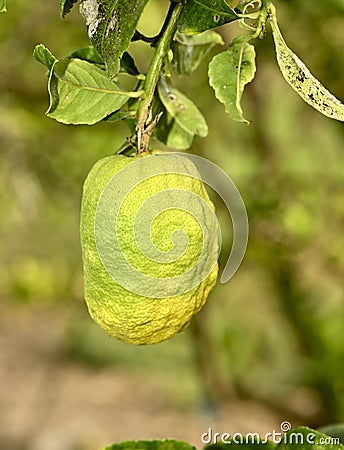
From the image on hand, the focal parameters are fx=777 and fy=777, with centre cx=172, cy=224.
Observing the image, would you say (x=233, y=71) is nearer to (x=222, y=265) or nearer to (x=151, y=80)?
(x=151, y=80)

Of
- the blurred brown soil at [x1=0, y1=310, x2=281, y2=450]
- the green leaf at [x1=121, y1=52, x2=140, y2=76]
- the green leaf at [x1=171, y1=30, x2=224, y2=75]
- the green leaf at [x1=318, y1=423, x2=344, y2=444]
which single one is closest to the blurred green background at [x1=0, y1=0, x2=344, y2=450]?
the blurred brown soil at [x1=0, y1=310, x2=281, y2=450]

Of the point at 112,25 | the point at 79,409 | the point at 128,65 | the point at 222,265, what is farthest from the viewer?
the point at 79,409

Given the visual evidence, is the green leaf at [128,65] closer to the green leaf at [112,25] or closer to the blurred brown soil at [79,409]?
the green leaf at [112,25]

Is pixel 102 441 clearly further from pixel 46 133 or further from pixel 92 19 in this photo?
pixel 92 19

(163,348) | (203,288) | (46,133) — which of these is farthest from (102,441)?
(203,288)

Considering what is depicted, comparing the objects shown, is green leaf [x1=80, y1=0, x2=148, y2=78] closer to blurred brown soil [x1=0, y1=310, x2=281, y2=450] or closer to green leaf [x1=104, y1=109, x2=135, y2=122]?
green leaf [x1=104, y1=109, x2=135, y2=122]

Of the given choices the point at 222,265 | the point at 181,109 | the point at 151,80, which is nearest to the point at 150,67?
the point at 151,80
